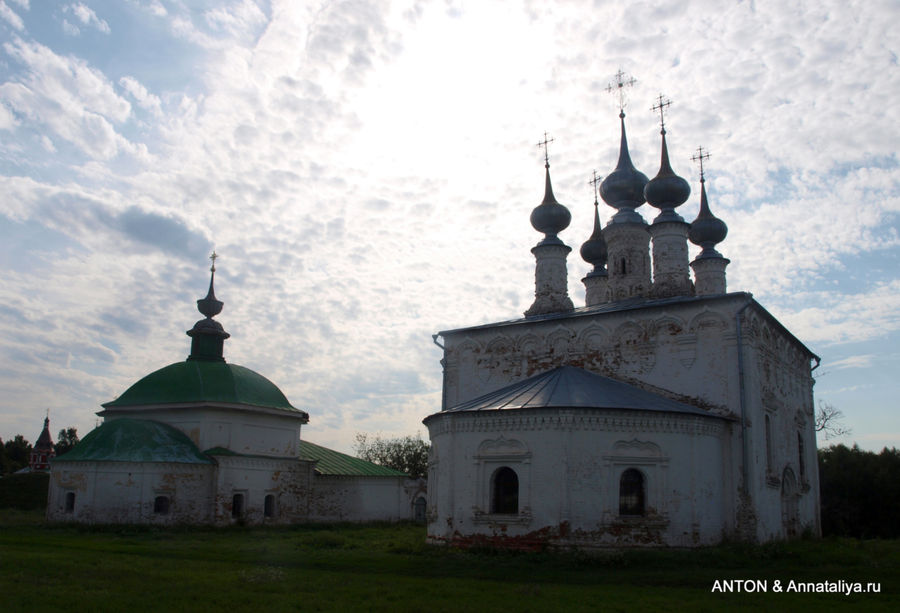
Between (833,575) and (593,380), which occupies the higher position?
(593,380)

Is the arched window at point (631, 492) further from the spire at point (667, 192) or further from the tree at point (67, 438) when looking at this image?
the tree at point (67, 438)

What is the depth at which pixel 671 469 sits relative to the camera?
14.7 m

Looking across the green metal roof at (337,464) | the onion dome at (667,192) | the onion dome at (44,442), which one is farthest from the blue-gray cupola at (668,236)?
the onion dome at (44,442)

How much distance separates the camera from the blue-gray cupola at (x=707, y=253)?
871 inches

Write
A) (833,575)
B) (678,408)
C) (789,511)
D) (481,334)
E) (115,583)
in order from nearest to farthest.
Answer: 1. (115,583)
2. (833,575)
3. (678,408)
4. (789,511)
5. (481,334)

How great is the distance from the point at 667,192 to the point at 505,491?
10148mm

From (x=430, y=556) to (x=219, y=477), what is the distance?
1068 cm

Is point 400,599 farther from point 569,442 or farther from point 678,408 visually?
point 678,408

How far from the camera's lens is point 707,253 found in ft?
73.2

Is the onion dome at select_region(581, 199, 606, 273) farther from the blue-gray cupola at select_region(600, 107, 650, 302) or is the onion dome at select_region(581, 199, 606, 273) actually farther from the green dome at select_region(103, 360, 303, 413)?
the green dome at select_region(103, 360, 303, 413)

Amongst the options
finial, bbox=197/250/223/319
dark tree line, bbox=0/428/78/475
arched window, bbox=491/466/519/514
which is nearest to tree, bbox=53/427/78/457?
dark tree line, bbox=0/428/78/475

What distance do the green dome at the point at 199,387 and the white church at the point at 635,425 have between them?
25.7ft

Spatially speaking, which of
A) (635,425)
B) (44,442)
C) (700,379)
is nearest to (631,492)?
(635,425)

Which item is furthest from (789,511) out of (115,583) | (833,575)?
(115,583)
